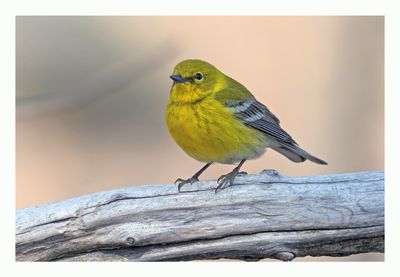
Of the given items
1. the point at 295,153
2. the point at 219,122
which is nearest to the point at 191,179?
the point at 219,122

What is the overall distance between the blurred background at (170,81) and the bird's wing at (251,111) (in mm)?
56

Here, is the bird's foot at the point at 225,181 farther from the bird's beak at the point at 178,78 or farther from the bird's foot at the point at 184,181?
the bird's beak at the point at 178,78

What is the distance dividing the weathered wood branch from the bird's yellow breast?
0.20m

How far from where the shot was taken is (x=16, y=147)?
3.76 meters

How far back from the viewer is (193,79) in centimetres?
382

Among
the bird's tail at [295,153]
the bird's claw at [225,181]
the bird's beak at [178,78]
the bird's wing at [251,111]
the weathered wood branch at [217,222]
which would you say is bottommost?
the weathered wood branch at [217,222]

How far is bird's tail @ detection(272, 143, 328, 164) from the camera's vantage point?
3.94 m

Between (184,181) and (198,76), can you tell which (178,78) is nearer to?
(198,76)

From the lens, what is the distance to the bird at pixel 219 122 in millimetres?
3680

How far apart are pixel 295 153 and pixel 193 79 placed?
721 millimetres

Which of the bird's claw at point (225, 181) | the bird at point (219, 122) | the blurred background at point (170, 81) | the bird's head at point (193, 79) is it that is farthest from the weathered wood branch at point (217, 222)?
the bird's head at point (193, 79)
